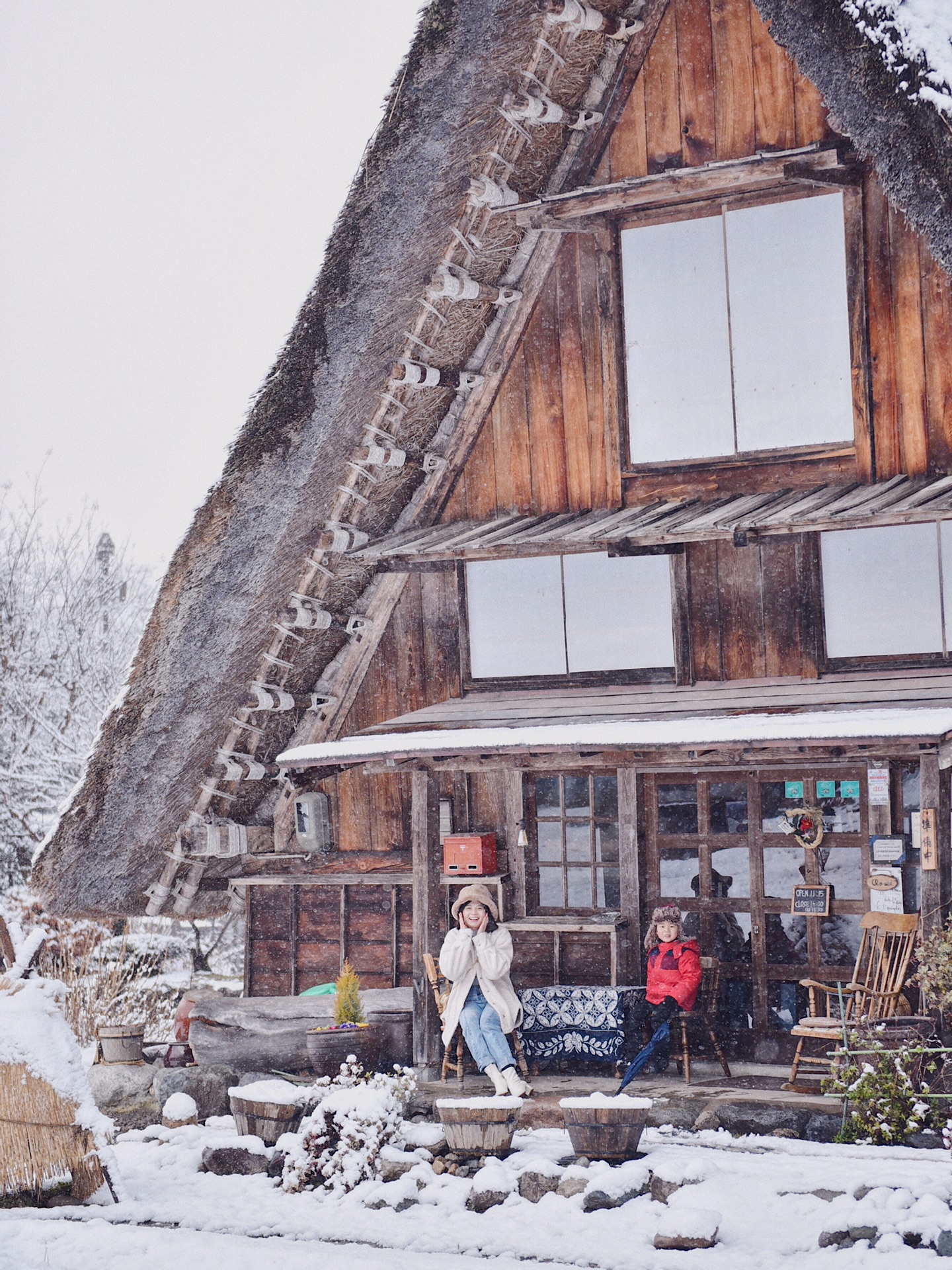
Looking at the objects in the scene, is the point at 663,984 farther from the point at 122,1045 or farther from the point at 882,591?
the point at 122,1045

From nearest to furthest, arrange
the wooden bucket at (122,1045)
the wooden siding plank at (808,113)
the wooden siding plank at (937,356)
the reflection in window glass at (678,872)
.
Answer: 1. the wooden siding plank at (937,356)
2. the wooden siding plank at (808,113)
3. the reflection in window glass at (678,872)
4. the wooden bucket at (122,1045)

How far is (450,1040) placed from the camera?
10.3 m

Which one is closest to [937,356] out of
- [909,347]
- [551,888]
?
[909,347]

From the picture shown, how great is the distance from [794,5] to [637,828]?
541 centimetres

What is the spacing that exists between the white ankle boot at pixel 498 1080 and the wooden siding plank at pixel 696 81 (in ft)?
20.6

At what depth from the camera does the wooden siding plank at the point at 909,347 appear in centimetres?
973

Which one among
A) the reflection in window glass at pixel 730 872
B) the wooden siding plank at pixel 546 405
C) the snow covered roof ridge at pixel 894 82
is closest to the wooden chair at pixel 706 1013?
the reflection in window glass at pixel 730 872

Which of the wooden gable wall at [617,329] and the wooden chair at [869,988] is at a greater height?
the wooden gable wall at [617,329]

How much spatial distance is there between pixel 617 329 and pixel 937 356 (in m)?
2.29

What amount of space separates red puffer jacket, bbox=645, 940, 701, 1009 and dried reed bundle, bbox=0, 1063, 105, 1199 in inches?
144

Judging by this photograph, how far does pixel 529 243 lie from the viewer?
11062mm

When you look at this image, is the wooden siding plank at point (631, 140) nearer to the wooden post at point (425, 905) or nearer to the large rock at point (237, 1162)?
the wooden post at point (425, 905)

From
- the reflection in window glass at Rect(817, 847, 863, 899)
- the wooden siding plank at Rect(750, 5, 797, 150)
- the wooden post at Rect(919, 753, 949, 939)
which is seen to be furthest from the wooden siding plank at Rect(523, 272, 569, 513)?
the wooden post at Rect(919, 753, 949, 939)

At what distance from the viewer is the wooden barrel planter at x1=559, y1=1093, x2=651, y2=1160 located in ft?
26.1
